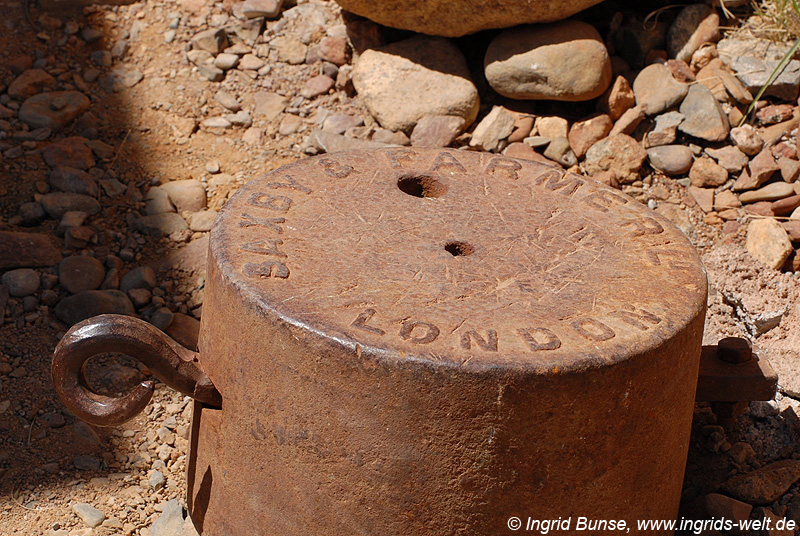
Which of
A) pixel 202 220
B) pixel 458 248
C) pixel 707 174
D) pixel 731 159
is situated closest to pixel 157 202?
pixel 202 220

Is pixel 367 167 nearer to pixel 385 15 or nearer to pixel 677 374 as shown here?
pixel 677 374

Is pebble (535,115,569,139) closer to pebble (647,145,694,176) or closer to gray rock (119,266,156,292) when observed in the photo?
pebble (647,145,694,176)

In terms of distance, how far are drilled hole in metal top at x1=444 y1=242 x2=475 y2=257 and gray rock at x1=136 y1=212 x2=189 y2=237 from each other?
1.78 metres

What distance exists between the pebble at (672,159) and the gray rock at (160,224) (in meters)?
1.93

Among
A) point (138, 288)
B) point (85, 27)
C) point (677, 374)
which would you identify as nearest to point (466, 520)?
point (677, 374)

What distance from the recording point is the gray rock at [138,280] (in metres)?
3.08

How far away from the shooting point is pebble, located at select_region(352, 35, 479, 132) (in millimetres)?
3762

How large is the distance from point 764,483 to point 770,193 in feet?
4.69

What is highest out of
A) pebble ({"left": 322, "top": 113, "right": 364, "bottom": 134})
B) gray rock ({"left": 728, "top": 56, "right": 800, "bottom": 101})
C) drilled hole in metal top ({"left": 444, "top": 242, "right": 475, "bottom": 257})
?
drilled hole in metal top ({"left": 444, "top": 242, "right": 475, "bottom": 257})

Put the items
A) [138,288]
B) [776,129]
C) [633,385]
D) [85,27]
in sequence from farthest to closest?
1. [85,27]
2. [776,129]
3. [138,288]
4. [633,385]

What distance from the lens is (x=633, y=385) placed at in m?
1.60

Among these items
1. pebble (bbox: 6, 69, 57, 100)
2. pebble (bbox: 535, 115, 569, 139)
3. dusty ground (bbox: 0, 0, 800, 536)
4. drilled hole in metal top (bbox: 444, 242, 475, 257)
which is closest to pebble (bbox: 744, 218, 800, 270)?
dusty ground (bbox: 0, 0, 800, 536)

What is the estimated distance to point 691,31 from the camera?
388 cm

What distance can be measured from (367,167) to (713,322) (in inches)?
54.3
